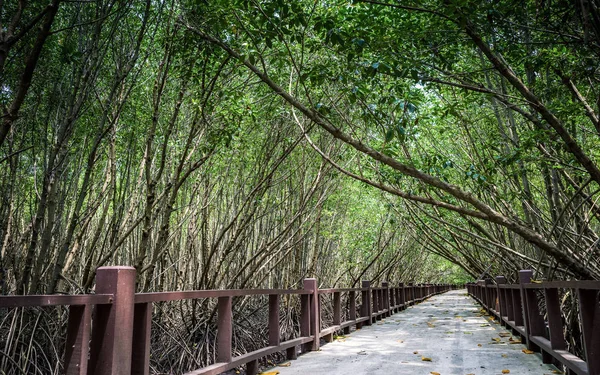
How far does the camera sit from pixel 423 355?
426 cm

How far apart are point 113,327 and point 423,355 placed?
3.22 meters

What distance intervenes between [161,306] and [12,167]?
212 centimetres

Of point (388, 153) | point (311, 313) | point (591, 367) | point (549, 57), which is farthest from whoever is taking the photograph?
point (311, 313)

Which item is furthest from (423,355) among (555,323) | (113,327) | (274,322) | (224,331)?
(113,327)

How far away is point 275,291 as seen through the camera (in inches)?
151

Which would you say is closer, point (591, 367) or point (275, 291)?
point (591, 367)

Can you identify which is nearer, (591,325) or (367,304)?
(591,325)

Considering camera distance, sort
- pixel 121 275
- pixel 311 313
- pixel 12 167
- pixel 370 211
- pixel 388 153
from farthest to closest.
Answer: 1. pixel 370 211
2. pixel 311 313
3. pixel 12 167
4. pixel 388 153
5. pixel 121 275

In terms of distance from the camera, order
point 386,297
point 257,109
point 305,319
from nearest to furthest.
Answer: point 305,319 < point 257,109 < point 386,297

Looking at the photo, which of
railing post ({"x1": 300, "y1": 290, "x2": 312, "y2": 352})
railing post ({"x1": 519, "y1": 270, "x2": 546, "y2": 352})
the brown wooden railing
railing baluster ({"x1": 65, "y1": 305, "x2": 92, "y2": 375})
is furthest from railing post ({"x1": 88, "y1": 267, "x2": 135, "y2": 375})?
railing post ({"x1": 519, "y1": 270, "x2": 546, "y2": 352})

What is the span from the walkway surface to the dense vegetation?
972 mm

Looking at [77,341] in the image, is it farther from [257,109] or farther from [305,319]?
[257,109]

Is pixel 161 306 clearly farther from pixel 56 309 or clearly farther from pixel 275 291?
pixel 275 291

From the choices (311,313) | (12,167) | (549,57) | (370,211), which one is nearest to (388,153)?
(549,57)
